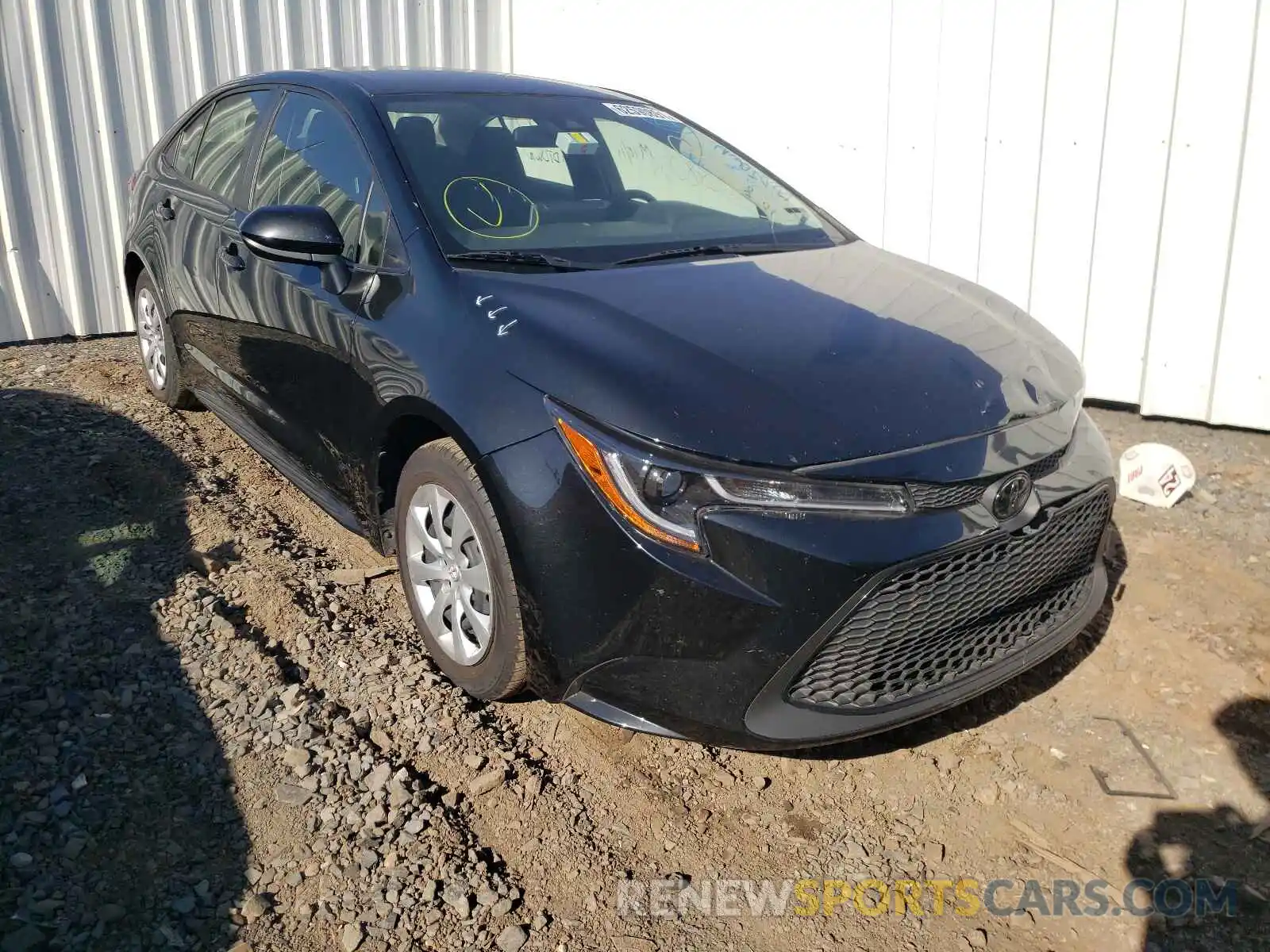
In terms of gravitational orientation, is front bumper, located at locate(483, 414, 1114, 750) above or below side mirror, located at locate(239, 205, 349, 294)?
below

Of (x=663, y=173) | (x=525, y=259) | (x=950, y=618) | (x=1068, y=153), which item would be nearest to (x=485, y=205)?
(x=525, y=259)

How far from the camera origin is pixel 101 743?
8.80 feet

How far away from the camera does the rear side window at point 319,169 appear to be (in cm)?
317

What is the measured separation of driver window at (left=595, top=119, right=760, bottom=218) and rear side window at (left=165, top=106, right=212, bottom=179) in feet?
6.24

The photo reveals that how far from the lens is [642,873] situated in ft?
7.97

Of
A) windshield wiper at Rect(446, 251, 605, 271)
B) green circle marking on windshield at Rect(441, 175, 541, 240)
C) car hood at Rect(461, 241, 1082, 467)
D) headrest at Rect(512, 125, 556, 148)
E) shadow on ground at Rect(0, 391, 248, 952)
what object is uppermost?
headrest at Rect(512, 125, 556, 148)

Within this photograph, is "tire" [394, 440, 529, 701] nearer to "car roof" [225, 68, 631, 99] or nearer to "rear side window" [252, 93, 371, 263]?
"rear side window" [252, 93, 371, 263]

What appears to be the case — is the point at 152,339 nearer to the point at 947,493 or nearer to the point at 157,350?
the point at 157,350

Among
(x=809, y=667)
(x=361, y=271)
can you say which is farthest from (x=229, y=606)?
(x=809, y=667)

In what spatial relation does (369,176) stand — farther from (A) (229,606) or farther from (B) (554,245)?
(A) (229,606)

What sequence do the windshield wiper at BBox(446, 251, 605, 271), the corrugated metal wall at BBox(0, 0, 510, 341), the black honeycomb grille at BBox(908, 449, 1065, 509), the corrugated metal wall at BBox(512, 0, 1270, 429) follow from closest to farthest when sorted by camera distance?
the black honeycomb grille at BBox(908, 449, 1065, 509) < the windshield wiper at BBox(446, 251, 605, 271) < the corrugated metal wall at BBox(512, 0, 1270, 429) < the corrugated metal wall at BBox(0, 0, 510, 341)

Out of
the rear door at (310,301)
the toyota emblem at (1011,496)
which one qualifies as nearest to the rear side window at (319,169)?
the rear door at (310,301)

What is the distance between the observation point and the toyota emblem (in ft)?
7.86

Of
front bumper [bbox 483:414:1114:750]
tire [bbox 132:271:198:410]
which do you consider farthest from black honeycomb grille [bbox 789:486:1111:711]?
tire [bbox 132:271:198:410]
